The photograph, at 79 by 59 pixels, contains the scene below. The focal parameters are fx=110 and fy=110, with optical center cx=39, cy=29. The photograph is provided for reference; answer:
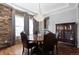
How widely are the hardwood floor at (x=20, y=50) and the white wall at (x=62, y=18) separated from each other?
354mm

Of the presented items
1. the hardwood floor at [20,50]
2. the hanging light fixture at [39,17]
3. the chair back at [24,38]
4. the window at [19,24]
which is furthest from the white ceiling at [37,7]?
the hardwood floor at [20,50]

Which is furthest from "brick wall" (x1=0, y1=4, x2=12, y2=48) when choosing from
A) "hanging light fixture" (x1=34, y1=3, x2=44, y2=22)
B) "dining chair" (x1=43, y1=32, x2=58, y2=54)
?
"dining chair" (x1=43, y1=32, x2=58, y2=54)

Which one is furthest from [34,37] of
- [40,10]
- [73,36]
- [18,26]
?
[73,36]

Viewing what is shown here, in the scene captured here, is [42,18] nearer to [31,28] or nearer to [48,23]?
[48,23]

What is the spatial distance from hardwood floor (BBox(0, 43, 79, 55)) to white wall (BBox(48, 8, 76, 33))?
0.35 meters

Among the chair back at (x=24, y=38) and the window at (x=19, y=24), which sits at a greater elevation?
the window at (x=19, y=24)

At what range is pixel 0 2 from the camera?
1.91 metres

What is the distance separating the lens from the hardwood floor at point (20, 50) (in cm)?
190

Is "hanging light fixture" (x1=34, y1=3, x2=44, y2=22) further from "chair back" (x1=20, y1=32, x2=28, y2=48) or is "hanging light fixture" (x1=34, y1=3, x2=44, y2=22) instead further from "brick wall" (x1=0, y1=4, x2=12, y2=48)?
"brick wall" (x1=0, y1=4, x2=12, y2=48)

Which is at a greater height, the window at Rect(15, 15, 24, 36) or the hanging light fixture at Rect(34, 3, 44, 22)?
the hanging light fixture at Rect(34, 3, 44, 22)

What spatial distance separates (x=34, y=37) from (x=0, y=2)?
0.85 metres

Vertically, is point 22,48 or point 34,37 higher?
point 34,37

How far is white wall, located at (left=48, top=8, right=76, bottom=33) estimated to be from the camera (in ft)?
6.29

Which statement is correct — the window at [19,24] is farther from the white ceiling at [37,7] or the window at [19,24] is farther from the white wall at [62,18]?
the white wall at [62,18]
